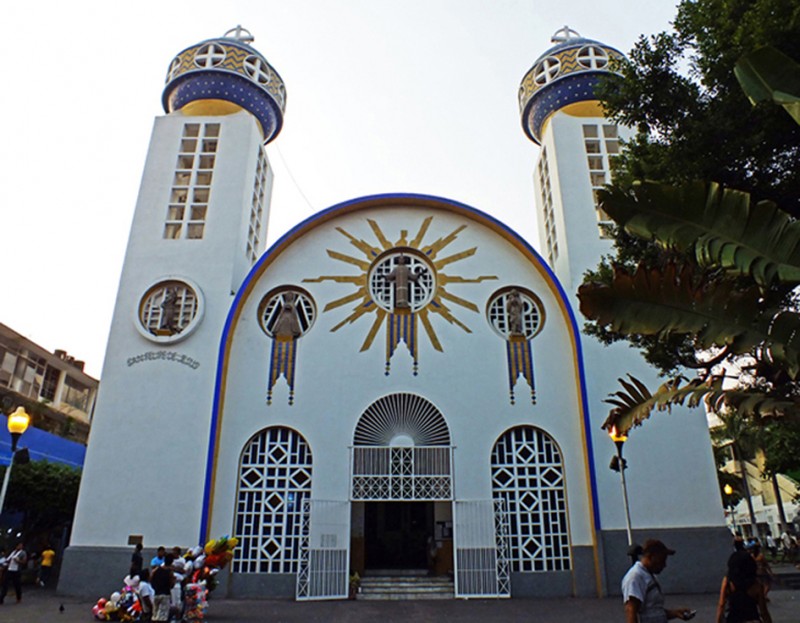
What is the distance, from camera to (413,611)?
1211 cm

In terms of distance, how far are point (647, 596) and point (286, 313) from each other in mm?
12953

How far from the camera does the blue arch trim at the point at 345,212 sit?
1456 cm

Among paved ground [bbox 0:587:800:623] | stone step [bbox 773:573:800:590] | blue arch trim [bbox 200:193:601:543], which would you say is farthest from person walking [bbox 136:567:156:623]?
stone step [bbox 773:573:800:590]

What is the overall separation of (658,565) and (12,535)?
23.1 m

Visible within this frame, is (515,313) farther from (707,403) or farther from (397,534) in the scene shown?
(707,403)

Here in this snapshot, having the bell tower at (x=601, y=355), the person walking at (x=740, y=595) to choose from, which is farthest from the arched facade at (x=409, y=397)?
the person walking at (x=740, y=595)

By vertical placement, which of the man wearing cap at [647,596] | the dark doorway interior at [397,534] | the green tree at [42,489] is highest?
the green tree at [42,489]

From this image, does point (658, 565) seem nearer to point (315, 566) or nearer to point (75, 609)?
point (315, 566)

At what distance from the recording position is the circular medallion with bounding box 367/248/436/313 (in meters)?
16.5

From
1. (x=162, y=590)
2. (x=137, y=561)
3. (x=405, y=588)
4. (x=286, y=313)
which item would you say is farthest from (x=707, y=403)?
(x=286, y=313)

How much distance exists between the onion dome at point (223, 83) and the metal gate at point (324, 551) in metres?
12.0

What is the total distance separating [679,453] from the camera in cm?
1496

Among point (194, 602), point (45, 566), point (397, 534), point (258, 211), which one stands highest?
point (258, 211)

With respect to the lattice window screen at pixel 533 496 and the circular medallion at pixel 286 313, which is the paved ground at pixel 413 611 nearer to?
the lattice window screen at pixel 533 496
